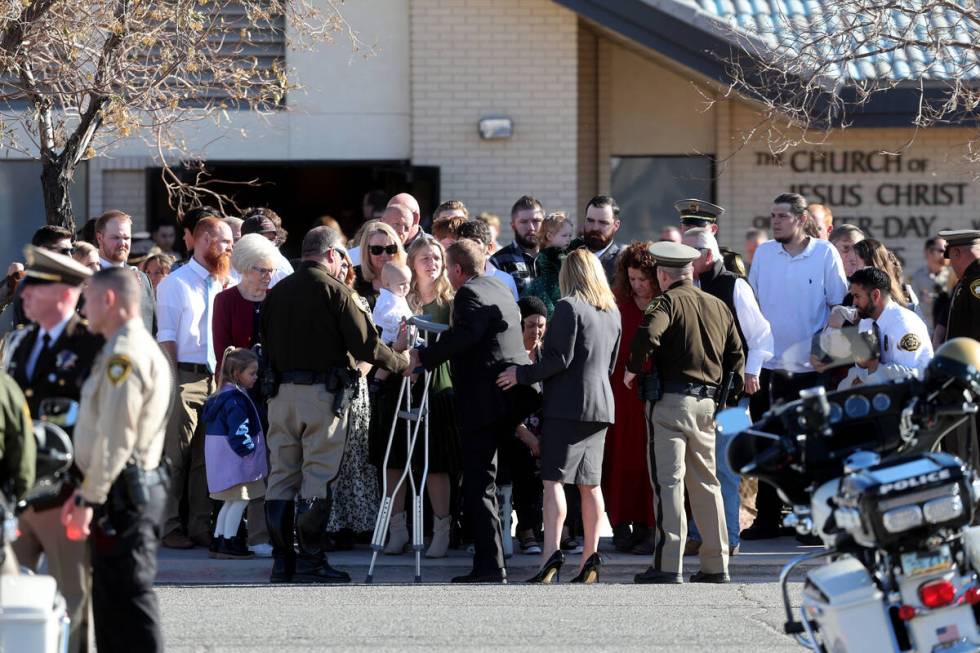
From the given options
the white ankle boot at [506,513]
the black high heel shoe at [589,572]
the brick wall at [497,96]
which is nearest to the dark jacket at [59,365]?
the black high heel shoe at [589,572]

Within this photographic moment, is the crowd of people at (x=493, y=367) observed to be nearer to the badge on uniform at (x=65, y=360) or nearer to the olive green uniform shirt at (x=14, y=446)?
the badge on uniform at (x=65, y=360)

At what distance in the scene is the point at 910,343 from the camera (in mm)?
9555

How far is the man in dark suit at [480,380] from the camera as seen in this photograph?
9.30m

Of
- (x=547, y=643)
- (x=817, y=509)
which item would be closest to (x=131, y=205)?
(x=547, y=643)

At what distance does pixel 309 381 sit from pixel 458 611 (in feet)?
5.51

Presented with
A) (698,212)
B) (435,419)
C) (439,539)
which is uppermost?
(698,212)

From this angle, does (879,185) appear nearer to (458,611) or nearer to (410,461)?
(410,461)

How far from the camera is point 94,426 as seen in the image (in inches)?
244

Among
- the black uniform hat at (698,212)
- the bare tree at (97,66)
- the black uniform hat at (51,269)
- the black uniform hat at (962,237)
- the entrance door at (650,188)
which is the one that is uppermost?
the bare tree at (97,66)

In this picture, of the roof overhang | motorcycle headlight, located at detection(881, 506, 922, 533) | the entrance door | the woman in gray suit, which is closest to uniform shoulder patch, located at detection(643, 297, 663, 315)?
the woman in gray suit

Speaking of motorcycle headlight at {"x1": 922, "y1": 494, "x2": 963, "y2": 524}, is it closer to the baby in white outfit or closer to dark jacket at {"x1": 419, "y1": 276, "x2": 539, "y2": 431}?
dark jacket at {"x1": 419, "y1": 276, "x2": 539, "y2": 431}

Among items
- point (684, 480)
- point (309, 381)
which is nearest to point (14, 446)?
point (309, 381)

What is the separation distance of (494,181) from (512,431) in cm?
626

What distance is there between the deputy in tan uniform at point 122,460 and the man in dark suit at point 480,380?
3.15 metres
